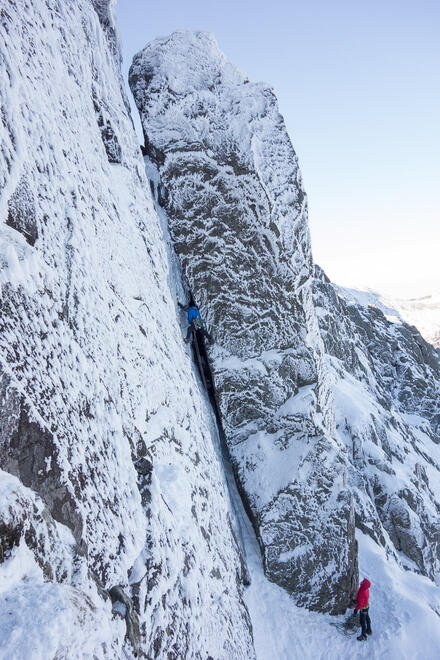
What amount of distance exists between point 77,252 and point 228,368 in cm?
785

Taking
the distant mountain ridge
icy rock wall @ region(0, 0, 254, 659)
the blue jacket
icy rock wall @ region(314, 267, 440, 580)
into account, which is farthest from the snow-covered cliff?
the distant mountain ridge

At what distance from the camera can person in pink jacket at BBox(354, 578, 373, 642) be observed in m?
11.3

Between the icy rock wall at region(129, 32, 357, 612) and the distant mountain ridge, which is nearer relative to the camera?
the icy rock wall at region(129, 32, 357, 612)

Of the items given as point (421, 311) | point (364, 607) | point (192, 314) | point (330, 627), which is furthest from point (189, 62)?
point (421, 311)

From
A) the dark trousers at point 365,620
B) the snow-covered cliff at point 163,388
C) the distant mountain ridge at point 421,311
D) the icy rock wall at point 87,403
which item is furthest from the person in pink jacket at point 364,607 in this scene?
the distant mountain ridge at point 421,311

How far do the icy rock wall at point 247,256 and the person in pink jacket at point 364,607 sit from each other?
7.07ft

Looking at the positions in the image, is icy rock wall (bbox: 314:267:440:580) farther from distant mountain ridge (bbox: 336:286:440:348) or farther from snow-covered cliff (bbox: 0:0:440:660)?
distant mountain ridge (bbox: 336:286:440:348)

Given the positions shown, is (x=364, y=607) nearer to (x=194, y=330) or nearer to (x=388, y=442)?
(x=194, y=330)

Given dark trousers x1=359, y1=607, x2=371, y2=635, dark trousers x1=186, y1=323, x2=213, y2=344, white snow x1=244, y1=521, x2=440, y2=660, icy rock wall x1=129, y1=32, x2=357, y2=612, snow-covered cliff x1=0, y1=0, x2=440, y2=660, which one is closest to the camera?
snow-covered cliff x1=0, y1=0, x2=440, y2=660

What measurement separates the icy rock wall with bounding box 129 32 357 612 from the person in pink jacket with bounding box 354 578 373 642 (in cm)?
215

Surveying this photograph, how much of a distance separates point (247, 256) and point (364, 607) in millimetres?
11831

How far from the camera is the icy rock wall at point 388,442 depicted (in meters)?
20.1

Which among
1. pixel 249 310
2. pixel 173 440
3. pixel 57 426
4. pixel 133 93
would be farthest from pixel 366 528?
pixel 133 93

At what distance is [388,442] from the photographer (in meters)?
25.3
